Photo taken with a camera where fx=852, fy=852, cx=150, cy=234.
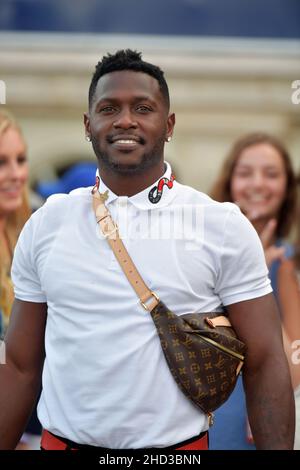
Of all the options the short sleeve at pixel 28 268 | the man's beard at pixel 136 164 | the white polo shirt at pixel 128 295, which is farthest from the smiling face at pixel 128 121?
the short sleeve at pixel 28 268

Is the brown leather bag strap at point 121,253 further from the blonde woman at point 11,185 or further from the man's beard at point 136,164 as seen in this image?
the blonde woman at point 11,185

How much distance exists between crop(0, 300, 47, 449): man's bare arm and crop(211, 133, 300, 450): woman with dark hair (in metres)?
1.68

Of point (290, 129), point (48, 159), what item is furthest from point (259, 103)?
point (48, 159)

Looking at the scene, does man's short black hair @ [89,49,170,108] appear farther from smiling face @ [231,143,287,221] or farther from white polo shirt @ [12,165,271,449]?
smiling face @ [231,143,287,221]

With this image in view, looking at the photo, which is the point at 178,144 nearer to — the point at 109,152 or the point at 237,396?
the point at 237,396

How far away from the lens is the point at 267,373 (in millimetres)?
2412

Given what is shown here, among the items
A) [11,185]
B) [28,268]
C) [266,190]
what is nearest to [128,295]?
[28,268]

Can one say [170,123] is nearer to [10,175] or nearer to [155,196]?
[155,196]

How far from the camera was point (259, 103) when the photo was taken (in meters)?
12.9

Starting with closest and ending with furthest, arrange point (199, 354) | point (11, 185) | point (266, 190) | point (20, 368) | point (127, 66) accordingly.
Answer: point (199, 354), point (127, 66), point (20, 368), point (11, 185), point (266, 190)

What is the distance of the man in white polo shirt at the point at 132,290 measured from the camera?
2.32m

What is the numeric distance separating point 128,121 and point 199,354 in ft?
2.22

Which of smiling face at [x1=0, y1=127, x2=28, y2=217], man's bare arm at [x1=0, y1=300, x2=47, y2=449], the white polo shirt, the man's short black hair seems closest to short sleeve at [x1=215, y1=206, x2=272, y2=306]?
the white polo shirt

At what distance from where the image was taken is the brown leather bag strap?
2.33 metres
